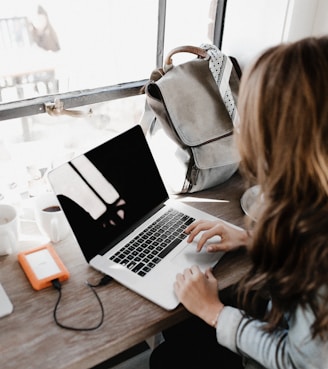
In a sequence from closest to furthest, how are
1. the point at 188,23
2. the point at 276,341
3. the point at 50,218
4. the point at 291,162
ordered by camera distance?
the point at 291,162 → the point at 276,341 → the point at 50,218 → the point at 188,23

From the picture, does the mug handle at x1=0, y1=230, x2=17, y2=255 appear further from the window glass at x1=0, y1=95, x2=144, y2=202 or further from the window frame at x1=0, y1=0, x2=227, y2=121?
the window frame at x1=0, y1=0, x2=227, y2=121

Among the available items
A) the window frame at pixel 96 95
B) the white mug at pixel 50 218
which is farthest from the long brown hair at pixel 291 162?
the window frame at pixel 96 95

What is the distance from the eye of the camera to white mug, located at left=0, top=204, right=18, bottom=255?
3.14 ft

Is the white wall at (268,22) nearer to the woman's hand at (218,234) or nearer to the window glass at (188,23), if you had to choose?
the window glass at (188,23)

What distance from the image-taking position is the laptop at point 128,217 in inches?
36.3

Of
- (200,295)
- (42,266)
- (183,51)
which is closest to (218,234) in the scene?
(200,295)

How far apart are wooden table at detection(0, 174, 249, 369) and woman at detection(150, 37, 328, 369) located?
17 cm

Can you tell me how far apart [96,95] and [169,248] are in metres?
0.56

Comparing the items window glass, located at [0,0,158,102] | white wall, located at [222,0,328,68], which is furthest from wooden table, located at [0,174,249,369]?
white wall, located at [222,0,328,68]

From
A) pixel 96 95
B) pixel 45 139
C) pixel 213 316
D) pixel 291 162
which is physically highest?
pixel 291 162

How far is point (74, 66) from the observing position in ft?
4.26

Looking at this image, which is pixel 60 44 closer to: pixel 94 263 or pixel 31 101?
pixel 31 101

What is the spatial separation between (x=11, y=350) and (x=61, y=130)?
0.72 meters

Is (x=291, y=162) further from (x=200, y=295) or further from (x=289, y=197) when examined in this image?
(x=200, y=295)
